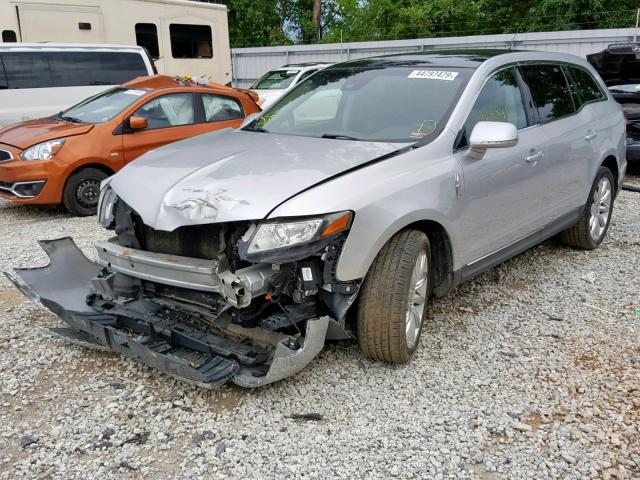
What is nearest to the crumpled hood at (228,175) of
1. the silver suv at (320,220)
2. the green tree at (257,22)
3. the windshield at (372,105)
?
the silver suv at (320,220)

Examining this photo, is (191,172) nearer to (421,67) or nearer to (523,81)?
(421,67)

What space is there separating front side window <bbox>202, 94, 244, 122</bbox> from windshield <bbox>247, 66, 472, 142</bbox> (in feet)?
12.5

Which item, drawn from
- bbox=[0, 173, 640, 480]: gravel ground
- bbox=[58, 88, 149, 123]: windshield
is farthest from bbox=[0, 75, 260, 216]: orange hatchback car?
bbox=[0, 173, 640, 480]: gravel ground

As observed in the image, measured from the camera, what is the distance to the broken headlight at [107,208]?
368 cm

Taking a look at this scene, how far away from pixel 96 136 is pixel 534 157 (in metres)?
5.13

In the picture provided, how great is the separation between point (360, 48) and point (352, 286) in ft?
58.6

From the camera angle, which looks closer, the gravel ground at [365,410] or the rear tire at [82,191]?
the gravel ground at [365,410]

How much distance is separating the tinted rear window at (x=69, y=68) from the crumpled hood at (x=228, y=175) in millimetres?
7028

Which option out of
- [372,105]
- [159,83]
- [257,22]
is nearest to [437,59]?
[372,105]

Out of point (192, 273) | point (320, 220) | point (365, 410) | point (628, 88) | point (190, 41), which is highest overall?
point (190, 41)

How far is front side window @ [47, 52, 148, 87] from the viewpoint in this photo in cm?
1011

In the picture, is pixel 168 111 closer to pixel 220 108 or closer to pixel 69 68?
pixel 220 108

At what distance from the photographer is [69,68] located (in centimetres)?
1020

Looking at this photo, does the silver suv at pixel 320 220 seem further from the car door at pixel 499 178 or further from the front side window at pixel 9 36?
the front side window at pixel 9 36
